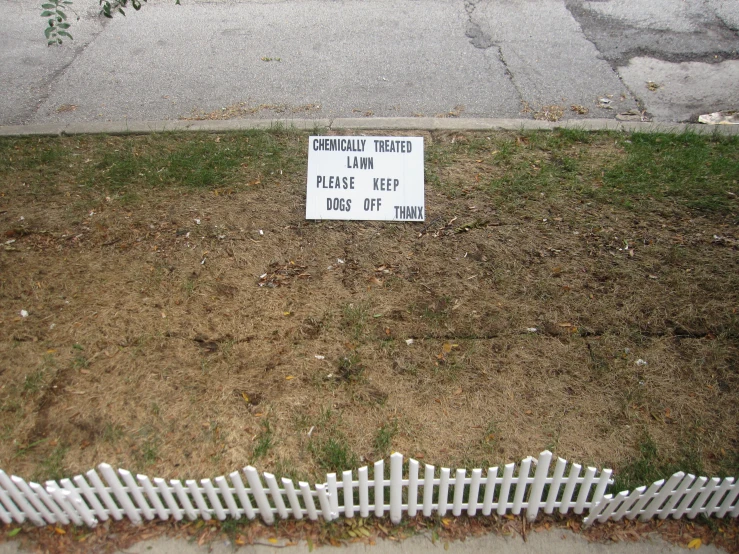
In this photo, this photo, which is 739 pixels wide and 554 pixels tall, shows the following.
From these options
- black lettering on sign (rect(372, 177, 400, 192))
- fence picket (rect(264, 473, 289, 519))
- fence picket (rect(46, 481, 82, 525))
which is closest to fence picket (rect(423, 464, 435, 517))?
fence picket (rect(264, 473, 289, 519))

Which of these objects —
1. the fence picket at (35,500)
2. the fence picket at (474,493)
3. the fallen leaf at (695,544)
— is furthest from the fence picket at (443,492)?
the fence picket at (35,500)

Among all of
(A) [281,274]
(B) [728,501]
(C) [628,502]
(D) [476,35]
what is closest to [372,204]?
(A) [281,274]

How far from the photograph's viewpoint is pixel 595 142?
512cm

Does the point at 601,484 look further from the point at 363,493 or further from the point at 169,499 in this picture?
the point at 169,499

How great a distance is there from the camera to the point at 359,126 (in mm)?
5332

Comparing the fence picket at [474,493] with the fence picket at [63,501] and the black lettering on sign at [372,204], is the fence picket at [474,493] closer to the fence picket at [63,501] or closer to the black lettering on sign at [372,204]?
the fence picket at [63,501]

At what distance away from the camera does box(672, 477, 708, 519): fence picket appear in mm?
2451

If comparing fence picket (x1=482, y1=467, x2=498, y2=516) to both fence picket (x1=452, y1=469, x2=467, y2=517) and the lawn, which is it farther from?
the lawn

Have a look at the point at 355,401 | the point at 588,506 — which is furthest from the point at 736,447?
the point at 355,401

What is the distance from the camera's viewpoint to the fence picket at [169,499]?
98.0 inches

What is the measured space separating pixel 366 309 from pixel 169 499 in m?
1.72

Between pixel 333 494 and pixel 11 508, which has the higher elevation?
pixel 333 494

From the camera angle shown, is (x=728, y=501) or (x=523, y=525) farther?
(x=523, y=525)

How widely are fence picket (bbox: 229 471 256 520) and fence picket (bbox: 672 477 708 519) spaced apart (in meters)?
2.01
